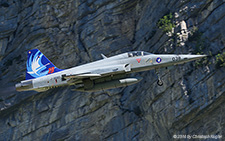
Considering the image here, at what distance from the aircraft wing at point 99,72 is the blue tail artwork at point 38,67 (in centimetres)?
349

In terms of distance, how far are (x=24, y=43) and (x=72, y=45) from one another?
583 cm

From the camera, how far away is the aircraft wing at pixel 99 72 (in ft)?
96.2

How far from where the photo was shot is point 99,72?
29922 mm

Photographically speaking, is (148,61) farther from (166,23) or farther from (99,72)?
(166,23)

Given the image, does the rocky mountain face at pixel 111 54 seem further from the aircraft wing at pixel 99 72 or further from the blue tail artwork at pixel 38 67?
the blue tail artwork at pixel 38 67

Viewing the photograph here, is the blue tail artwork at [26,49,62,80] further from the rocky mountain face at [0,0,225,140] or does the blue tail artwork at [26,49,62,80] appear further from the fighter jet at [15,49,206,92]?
the rocky mountain face at [0,0,225,140]

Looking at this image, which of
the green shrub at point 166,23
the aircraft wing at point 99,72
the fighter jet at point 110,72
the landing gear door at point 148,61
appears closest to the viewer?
the aircraft wing at point 99,72

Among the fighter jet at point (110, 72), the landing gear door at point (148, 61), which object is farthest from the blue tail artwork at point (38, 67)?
the landing gear door at point (148, 61)

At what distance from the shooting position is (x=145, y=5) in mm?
42875

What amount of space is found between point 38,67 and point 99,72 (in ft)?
20.4

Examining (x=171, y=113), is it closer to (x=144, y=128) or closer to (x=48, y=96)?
→ (x=144, y=128)

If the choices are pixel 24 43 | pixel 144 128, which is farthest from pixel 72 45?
pixel 144 128

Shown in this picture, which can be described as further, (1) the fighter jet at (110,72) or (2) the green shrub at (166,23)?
(2) the green shrub at (166,23)

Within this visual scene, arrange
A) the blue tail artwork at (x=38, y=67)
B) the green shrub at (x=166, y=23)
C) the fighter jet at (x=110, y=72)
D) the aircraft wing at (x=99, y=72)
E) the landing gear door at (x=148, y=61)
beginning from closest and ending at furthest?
1. the aircraft wing at (x=99, y=72)
2. the fighter jet at (x=110, y=72)
3. the landing gear door at (x=148, y=61)
4. the blue tail artwork at (x=38, y=67)
5. the green shrub at (x=166, y=23)
